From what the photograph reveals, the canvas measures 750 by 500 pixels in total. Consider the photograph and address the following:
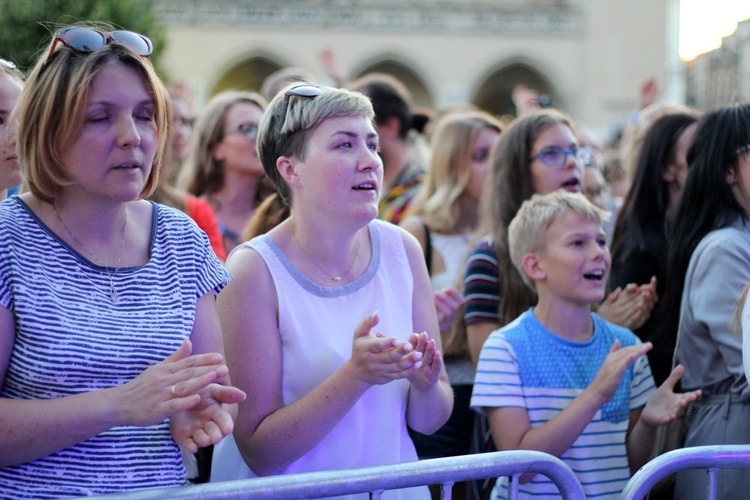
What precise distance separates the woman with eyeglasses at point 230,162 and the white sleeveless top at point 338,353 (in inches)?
87.3

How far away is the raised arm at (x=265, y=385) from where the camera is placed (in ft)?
7.32

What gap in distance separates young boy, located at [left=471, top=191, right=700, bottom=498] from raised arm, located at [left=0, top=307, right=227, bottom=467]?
128 centimetres

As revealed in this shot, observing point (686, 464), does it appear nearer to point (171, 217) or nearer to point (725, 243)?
point (725, 243)

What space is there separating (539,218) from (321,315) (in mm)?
1097

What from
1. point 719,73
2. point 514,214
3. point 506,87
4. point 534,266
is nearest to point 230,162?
point 514,214

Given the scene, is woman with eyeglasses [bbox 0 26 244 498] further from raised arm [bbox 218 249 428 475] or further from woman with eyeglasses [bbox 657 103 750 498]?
woman with eyeglasses [bbox 657 103 750 498]

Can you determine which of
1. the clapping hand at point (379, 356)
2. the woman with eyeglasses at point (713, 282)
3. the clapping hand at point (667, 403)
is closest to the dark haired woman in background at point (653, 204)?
the woman with eyeglasses at point (713, 282)

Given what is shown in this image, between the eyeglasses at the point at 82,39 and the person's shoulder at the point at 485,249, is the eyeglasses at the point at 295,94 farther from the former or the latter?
the person's shoulder at the point at 485,249

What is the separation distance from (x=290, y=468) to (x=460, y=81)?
2808 centimetres

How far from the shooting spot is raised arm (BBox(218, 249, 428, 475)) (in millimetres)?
2232

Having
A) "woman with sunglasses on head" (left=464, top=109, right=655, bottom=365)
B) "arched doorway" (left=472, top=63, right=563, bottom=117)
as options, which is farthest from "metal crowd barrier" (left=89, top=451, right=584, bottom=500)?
"arched doorway" (left=472, top=63, right=563, bottom=117)

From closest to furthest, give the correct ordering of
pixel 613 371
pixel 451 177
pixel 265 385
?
pixel 265 385 < pixel 613 371 < pixel 451 177

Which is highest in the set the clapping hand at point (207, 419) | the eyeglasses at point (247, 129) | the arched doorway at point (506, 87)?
the arched doorway at point (506, 87)

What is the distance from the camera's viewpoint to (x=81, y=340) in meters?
1.87
